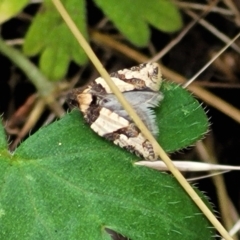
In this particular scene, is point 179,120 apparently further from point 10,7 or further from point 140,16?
point 10,7

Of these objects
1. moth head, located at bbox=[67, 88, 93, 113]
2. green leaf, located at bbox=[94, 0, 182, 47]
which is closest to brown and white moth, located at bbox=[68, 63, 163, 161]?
moth head, located at bbox=[67, 88, 93, 113]

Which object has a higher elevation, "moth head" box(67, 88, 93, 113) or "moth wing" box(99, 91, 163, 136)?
"moth wing" box(99, 91, 163, 136)

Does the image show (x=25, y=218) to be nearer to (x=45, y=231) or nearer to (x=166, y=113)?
(x=45, y=231)

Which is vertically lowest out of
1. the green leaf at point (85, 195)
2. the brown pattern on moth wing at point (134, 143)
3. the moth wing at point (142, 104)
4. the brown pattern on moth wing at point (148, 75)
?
the green leaf at point (85, 195)

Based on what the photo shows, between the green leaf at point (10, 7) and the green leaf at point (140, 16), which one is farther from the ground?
the green leaf at point (140, 16)

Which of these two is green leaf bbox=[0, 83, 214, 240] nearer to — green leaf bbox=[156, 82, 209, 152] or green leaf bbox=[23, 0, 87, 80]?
green leaf bbox=[156, 82, 209, 152]

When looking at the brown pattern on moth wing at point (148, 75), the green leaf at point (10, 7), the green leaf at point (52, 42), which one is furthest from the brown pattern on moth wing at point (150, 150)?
the green leaf at point (10, 7)

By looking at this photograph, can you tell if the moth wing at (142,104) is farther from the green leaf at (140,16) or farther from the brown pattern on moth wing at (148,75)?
the green leaf at (140,16)
